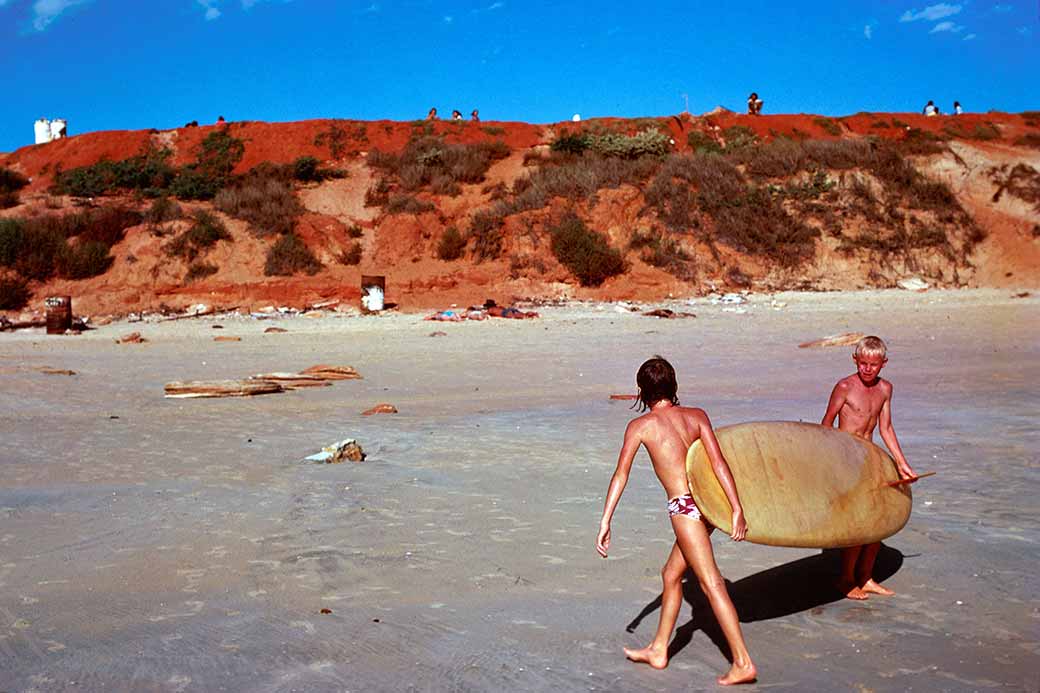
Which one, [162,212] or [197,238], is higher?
[162,212]

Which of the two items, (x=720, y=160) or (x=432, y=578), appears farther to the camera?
(x=720, y=160)

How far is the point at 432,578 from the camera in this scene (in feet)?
15.4

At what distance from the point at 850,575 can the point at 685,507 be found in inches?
47.2

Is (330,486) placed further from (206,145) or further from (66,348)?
(206,145)

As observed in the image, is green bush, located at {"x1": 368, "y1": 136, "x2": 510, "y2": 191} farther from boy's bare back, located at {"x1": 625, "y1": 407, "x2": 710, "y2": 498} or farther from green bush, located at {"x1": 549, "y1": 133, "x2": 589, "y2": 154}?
boy's bare back, located at {"x1": 625, "y1": 407, "x2": 710, "y2": 498}

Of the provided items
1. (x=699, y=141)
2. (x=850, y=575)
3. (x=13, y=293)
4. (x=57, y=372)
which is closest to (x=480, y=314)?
(x=57, y=372)

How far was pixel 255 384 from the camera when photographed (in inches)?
440

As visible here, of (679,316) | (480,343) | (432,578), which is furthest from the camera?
(679,316)

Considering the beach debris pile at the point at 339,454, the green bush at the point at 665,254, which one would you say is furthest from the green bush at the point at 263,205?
the beach debris pile at the point at 339,454

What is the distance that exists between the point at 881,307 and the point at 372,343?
1044 centimetres

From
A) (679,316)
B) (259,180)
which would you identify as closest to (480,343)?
(679,316)

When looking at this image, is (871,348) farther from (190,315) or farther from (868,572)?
(190,315)

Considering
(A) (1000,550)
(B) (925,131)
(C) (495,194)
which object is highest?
(B) (925,131)

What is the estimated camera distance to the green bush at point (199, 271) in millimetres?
25961
